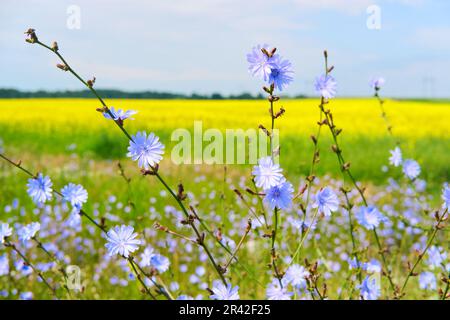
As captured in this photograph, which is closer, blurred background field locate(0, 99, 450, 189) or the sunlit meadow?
the sunlit meadow

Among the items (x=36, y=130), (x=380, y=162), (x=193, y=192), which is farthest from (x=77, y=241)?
(x=36, y=130)

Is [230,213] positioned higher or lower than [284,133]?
lower

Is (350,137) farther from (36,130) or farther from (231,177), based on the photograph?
(36,130)

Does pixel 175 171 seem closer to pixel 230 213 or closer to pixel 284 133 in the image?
pixel 230 213

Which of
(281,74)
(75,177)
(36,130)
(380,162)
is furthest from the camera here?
(36,130)

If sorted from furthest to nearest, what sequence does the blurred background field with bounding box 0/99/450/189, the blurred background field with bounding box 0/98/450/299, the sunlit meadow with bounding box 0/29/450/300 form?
the blurred background field with bounding box 0/99/450/189
the blurred background field with bounding box 0/98/450/299
the sunlit meadow with bounding box 0/29/450/300

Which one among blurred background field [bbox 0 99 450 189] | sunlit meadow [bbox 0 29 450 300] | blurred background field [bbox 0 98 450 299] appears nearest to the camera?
sunlit meadow [bbox 0 29 450 300]

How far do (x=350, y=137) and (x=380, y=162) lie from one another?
10.8 ft

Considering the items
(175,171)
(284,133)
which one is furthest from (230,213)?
(284,133)

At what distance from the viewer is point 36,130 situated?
41.1 ft

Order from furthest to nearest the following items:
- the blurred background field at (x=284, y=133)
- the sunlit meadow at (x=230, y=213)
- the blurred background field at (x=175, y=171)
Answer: the blurred background field at (x=284, y=133) → the blurred background field at (x=175, y=171) → the sunlit meadow at (x=230, y=213)

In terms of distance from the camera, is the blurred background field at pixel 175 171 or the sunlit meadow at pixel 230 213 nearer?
the sunlit meadow at pixel 230 213

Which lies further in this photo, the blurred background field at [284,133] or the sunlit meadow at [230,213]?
the blurred background field at [284,133]

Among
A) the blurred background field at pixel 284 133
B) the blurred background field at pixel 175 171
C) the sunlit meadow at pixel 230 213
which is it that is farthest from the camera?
the blurred background field at pixel 284 133
